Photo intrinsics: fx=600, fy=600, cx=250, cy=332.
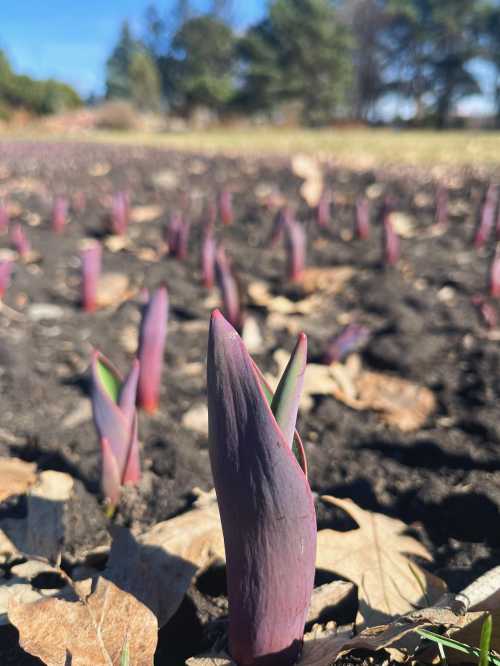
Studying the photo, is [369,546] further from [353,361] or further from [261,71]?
[261,71]

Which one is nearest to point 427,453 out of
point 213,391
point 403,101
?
point 213,391

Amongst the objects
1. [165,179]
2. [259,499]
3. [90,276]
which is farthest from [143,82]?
[259,499]

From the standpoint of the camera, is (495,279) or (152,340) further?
(495,279)

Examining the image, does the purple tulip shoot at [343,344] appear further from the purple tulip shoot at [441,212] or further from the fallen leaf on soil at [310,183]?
the fallen leaf on soil at [310,183]

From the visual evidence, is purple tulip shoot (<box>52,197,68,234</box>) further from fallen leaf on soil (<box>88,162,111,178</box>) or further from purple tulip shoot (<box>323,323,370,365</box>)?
fallen leaf on soil (<box>88,162,111,178</box>)

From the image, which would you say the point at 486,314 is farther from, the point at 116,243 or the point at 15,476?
the point at 116,243

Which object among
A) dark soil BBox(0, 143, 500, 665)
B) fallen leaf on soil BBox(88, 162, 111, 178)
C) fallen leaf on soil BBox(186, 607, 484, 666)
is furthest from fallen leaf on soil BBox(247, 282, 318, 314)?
fallen leaf on soil BBox(88, 162, 111, 178)

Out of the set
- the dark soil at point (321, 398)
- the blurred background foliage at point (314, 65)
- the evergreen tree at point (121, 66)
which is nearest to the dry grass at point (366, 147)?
the dark soil at point (321, 398)

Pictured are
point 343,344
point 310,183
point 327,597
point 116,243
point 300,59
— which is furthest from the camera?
point 300,59
